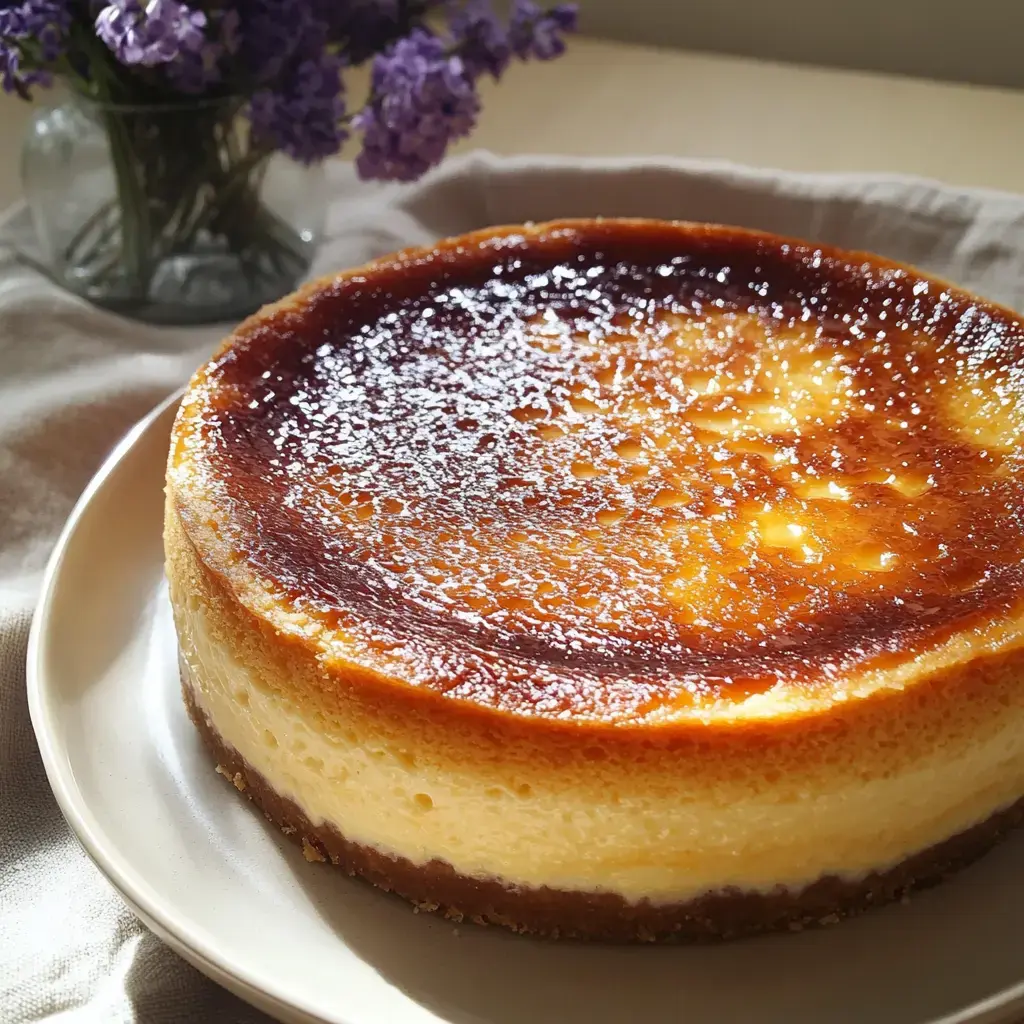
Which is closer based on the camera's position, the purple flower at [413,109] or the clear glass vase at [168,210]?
the purple flower at [413,109]

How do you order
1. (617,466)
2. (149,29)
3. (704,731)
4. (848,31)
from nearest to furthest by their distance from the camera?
(704,731)
(617,466)
(149,29)
(848,31)

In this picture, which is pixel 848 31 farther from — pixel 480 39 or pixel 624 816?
pixel 624 816

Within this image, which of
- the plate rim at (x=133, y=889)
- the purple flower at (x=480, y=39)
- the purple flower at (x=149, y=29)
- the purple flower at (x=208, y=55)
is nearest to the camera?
the plate rim at (x=133, y=889)

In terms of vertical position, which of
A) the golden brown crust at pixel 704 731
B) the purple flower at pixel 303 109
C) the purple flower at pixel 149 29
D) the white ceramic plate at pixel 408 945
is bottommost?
the white ceramic plate at pixel 408 945

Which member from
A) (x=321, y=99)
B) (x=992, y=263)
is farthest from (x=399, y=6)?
(x=992, y=263)

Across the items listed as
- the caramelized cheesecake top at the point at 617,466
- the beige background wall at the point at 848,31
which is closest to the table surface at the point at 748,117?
the beige background wall at the point at 848,31

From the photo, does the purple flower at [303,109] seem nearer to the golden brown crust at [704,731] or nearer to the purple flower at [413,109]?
the purple flower at [413,109]

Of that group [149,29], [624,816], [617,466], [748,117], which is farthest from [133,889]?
[748,117]
